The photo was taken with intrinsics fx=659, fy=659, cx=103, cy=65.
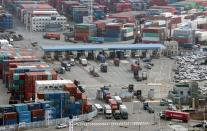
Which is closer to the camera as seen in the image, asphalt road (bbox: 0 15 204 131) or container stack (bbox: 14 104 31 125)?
container stack (bbox: 14 104 31 125)

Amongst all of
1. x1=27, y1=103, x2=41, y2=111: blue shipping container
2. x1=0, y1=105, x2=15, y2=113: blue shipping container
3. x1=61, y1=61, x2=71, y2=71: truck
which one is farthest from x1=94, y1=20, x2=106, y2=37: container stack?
x1=0, y1=105, x2=15, y2=113: blue shipping container

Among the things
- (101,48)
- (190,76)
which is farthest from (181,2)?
(190,76)

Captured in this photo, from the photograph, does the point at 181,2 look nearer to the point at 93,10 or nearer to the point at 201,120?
the point at 93,10

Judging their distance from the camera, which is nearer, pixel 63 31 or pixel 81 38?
pixel 81 38

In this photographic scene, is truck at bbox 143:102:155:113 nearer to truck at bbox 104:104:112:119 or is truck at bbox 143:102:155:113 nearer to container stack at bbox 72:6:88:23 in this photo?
truck at bbox 104:104:112:119

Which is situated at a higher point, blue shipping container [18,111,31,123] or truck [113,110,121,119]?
blue shipping container [18,111,31,123]

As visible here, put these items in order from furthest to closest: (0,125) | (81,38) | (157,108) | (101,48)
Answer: (81,38), (101,48), (157,108), (0,125)

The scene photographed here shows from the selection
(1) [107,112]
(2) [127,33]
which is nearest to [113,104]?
(1) [107,112]

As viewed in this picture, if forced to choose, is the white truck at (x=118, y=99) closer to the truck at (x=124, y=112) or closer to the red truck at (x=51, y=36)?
the truck at (x=124, y=112)
